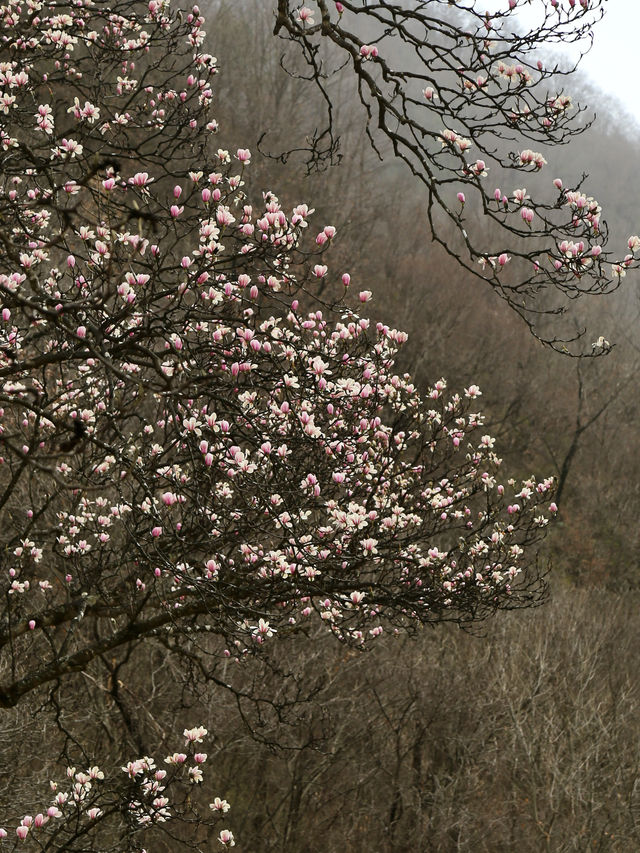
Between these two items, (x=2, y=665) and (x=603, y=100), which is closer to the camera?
(x=2, y=665)

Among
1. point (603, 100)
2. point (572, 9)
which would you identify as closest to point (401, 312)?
point (572, 9)

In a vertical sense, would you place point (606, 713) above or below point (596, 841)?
above

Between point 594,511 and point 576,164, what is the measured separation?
3302 cm

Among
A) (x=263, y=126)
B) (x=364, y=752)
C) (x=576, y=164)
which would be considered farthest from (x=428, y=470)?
(x=576, y=164)

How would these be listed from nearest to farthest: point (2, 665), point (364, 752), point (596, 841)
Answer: point (2, 665), point (596, 841), point (364, 752)

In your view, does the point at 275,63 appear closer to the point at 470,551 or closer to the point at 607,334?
the point at 607,334

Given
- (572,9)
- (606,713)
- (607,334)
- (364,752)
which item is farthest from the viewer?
(607,334)

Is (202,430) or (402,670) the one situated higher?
(402,670)

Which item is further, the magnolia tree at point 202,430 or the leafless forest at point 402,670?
the leafless forest at point 402,670

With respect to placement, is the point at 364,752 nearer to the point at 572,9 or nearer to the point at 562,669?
the point at 562,669

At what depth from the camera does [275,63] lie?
28.3 meters

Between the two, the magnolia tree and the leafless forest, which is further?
the leafless forest

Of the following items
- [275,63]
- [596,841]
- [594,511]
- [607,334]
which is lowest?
[596,841]

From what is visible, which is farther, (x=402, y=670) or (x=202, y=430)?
(x=402, y=670)
